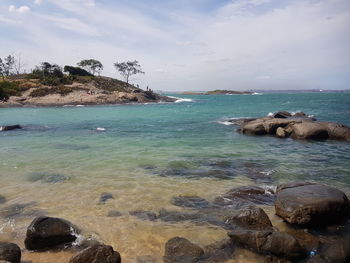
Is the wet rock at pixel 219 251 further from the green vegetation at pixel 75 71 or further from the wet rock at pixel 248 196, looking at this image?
the green vegetation at pixel 75 71

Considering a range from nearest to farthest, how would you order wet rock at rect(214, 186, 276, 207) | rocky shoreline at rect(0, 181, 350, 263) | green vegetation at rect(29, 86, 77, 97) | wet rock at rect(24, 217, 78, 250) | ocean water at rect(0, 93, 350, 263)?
→ rocky shoreline at rect(0, 181, 350, 263) → wet rock at rect(24, 217, 78, 250) → ocean water at rect(0, 93, 350, 263) → wet rock at rect(214, 186, 276, 207) → green vegetation at rect(29, 86, 77, 97)

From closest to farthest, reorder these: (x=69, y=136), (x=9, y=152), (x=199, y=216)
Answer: (x=199, y=216), (x=9, y=152), (x=69, y=136)

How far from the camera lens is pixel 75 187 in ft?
39.3

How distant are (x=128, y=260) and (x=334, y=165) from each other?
12632 mm

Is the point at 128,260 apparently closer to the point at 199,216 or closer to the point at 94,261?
the point at 94,261

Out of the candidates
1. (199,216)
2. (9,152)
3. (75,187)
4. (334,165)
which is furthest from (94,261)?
(9,152)

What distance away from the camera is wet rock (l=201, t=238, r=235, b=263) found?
22.4ft

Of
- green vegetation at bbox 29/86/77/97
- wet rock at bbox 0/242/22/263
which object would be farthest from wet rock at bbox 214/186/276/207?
green vegetation at bbox 29/86/77/97

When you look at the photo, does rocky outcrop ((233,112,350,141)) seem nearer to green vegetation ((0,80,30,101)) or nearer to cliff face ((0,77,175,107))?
cliff face ((0,77,175,107))

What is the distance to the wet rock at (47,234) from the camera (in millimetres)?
7293

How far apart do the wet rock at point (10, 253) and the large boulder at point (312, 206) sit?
6.99m

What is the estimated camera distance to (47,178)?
13148 millimetres

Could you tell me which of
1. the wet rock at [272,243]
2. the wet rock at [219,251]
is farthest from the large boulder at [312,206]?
the wet rock at [219,251]

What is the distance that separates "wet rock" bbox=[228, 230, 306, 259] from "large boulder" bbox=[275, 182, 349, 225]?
58.9 inches
